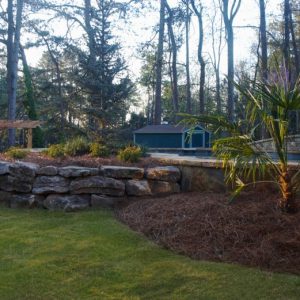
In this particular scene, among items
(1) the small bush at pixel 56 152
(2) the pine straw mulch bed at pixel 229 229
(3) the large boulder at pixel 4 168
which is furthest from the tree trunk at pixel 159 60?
(2) the pine straw mulch bed at pixel 229 229

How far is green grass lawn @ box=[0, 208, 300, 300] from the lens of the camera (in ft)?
8.96

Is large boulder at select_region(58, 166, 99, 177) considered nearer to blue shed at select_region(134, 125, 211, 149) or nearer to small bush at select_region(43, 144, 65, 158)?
small bush at select_region(43, 144, 65, 158)

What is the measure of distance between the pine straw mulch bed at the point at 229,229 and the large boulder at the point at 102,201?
0.78 m

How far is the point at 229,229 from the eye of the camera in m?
3.67

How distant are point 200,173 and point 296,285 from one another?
273 cm

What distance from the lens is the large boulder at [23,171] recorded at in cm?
566

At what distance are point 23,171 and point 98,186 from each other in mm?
1135

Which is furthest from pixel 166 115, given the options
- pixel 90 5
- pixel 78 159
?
pixel 78 159

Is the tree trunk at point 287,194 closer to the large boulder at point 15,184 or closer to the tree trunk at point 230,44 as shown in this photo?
the large boulder at point 15,184

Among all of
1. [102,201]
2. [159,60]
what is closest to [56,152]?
[102,201]

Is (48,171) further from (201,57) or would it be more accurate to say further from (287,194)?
(201,57)

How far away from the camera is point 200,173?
5.38 meters

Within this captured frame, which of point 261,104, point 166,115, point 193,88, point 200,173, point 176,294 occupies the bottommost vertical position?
point 176,294

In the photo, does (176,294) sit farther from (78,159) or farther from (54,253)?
(78,159)
